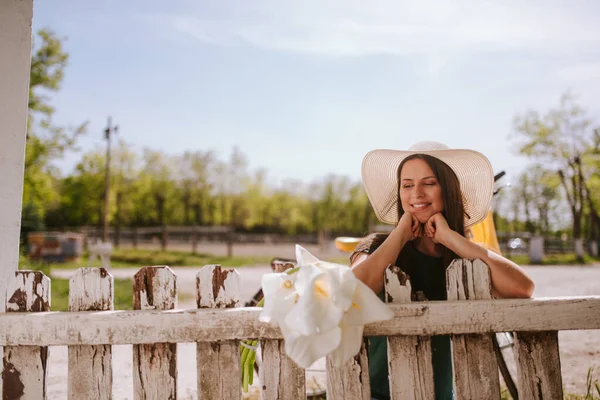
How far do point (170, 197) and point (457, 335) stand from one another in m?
36.3

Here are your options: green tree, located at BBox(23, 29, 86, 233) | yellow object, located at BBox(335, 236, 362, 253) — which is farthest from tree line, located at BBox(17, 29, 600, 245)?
yellow object, located at BBox(335, 236, 362, 253)

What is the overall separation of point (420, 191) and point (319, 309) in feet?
3.64

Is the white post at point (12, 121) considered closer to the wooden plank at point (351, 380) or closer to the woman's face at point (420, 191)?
the wooden plank at point (351, 380)

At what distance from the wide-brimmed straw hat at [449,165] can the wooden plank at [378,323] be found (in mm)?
718

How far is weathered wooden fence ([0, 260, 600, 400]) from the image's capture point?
155 centimetres

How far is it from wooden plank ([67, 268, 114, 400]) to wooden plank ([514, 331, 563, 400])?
1.55m

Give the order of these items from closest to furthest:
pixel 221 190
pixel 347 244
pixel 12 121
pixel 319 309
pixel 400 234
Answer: pixel 319 309 < pixel 400 234 < pixel 12 121 < pixel 347 244 < pixel 221 190

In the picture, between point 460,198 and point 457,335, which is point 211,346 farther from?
point 460,198

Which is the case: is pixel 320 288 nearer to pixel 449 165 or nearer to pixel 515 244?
pixel 449 165

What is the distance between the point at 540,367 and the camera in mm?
1592

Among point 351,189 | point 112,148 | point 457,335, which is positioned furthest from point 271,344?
point 351,189

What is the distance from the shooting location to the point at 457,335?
1594 mm

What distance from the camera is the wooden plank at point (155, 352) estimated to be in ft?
5.37

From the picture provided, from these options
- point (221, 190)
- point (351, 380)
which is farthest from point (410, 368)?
point (221, 190)
